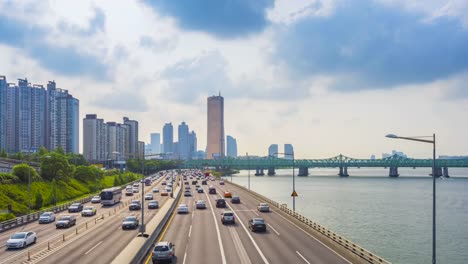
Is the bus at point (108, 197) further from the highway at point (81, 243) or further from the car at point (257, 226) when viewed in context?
the car at point (257, 226)

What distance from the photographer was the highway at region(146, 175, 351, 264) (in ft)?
107

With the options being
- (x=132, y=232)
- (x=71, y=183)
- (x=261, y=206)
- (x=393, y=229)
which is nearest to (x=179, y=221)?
(x=132, y=232)

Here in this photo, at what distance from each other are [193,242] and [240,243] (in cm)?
426

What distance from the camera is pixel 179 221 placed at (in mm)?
54438

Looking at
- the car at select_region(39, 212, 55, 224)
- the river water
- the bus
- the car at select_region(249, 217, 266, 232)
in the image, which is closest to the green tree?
the bus

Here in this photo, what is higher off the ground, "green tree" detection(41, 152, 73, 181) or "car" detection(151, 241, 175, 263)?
"green tree" detection(41, 152, 73, 181)

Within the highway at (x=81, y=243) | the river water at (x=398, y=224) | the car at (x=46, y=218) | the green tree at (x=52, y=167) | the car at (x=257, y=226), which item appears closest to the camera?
the highway at (x=81, y=243)

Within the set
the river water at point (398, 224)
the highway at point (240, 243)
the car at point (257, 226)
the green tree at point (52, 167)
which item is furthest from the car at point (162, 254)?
the green tree at point (52, 167)

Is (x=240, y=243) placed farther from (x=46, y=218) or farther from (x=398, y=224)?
(x=398, y=224)

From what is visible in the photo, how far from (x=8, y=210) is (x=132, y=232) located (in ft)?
85.5

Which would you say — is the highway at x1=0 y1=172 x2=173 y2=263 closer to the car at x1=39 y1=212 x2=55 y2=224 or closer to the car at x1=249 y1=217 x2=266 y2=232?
the car at x1=39 y1=212 x2=55 y2=224

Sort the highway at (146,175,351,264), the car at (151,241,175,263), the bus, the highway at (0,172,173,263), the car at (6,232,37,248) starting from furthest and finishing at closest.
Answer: the bus
the car at (6,232,37,248)
the highway at (0,172,173,263)
the highway at (146,175,351,264)
the car at (151,241,175,263)

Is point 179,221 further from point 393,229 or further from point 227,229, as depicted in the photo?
point 393,229

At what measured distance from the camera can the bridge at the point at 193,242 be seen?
3259 centimetres
